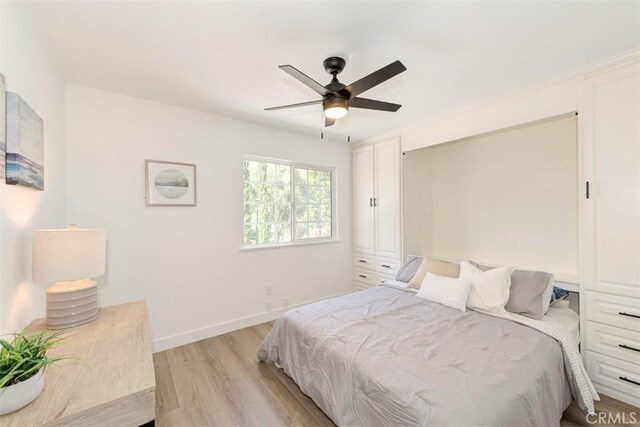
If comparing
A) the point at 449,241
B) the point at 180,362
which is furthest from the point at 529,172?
the point at 180,362

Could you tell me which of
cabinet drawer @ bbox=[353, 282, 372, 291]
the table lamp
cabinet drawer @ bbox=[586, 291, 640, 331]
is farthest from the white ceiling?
cabinet drawer @ bbox=[353, 282, 372, 291]

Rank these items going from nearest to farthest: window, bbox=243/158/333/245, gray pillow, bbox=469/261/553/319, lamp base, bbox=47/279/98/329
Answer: lamp base, bbox=47/279/98/329 < gray pillow, bbox=469/261/553/319 < window, bbox=243/158/333/245

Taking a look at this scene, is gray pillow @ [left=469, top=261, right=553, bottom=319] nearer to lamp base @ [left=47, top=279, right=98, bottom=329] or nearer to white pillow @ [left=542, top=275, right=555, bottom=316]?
white pillow @ [left=542, top=275, right=555, bottom=316]

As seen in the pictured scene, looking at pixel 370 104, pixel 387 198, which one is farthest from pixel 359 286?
pixel 370 104

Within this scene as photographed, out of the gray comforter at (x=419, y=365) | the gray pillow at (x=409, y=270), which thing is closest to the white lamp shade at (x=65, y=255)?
the gray comforter at (x=419, y=365)

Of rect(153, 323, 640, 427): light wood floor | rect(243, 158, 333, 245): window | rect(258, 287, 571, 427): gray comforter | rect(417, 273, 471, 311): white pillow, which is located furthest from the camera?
rect(243, 158, 333, 245): window

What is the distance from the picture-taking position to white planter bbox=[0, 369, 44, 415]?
82 cm

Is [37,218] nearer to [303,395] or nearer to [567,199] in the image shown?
[303,395]

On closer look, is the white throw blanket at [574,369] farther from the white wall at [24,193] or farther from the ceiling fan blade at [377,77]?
the white wall at [24,193]

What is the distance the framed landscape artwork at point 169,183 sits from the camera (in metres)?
2.63

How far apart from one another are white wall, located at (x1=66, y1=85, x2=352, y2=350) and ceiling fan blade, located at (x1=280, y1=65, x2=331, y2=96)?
171cm

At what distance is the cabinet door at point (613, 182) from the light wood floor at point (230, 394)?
933mm

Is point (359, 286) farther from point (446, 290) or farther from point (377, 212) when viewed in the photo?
point (446, 290)

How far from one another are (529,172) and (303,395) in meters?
3.15
